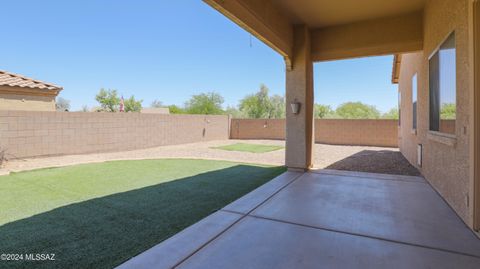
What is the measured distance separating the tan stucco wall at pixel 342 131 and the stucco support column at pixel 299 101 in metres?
7.78

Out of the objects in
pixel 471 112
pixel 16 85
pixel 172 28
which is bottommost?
pixel 471 112

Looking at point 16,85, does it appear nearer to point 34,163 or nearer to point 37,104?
point 37,104

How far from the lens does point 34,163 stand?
6668mm

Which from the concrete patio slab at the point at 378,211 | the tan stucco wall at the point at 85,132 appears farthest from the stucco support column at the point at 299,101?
the tan stucco wall at the point at 85,132

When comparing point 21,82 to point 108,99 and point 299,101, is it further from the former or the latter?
point 108,99

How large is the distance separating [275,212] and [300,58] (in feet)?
13.4

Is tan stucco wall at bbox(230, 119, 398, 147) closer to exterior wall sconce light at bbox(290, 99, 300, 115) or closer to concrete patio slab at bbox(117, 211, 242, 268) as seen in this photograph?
exterior wall sconce light at bbox(290, 99, 300, 115)

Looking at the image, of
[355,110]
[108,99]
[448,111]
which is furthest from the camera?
[108,99]

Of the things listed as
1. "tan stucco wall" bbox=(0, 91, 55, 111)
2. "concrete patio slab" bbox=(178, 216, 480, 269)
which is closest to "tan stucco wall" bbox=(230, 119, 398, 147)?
"tan stucco wall" bbox=(0, 91, 55, 111)

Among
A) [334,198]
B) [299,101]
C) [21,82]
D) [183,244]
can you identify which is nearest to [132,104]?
[21,82]

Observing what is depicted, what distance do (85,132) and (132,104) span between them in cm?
2940

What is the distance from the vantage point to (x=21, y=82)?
9.60m

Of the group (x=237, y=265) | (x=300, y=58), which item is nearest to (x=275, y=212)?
(x=237, y=265)

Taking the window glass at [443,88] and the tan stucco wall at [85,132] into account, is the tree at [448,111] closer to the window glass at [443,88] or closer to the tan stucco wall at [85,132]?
the window glass at [443,88]
